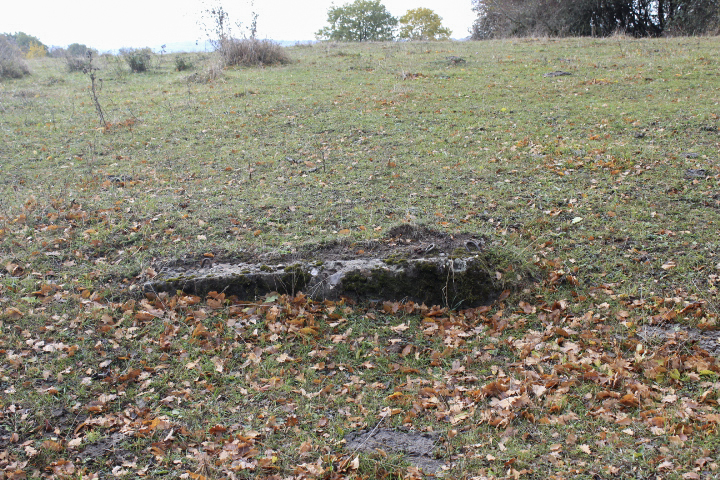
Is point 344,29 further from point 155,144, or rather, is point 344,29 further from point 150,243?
point 150,243

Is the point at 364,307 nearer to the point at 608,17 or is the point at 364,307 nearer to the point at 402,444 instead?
the point at 402,444

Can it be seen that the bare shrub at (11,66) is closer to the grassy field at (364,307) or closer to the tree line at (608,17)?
the grassy field at (364,307)

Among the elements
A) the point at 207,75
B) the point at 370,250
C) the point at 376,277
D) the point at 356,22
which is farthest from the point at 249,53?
the point at 356,22

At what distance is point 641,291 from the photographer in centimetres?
486

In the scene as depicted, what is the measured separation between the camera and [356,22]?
40.5 m

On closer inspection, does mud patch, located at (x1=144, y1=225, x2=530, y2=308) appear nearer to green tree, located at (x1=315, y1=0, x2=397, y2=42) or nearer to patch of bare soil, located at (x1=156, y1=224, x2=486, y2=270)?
patch of bare soil, located at (x1=156, y1=224, x2=486, y2=270)

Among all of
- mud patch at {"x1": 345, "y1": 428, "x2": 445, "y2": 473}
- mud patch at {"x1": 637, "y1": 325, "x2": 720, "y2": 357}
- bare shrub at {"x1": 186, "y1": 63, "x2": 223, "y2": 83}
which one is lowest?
mud patch at {"x1": 345, "y1": 428, "x2": 445, "y2": 473}

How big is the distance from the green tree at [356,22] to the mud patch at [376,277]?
3686 centimetres

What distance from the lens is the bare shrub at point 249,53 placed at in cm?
1700

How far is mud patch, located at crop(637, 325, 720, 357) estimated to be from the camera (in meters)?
4.11

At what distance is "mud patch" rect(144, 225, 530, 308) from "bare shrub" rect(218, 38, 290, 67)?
13.3 m

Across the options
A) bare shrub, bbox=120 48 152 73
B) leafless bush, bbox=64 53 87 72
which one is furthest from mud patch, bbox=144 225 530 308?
leafless bush, bbox=64 53 87 72

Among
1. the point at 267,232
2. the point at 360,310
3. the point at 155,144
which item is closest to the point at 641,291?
the point at 360,310

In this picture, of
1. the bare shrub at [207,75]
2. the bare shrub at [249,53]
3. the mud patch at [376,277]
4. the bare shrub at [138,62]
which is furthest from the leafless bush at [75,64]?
the mud patch at [376,277]
